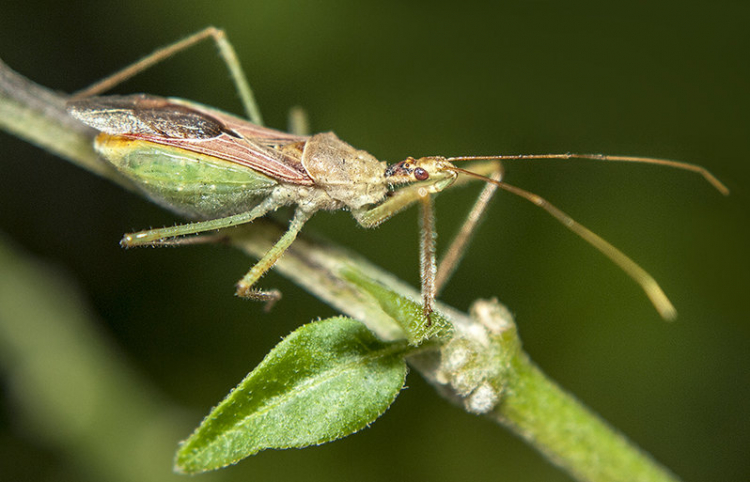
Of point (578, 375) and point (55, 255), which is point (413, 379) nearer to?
point (578, 375)

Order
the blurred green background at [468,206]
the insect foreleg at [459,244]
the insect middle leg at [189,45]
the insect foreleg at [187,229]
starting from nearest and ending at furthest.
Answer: the insect foreleg at [459,244], the insect foreleg at [187,229], the insect middle leg at [189,45], the blurred green background at [468,206]

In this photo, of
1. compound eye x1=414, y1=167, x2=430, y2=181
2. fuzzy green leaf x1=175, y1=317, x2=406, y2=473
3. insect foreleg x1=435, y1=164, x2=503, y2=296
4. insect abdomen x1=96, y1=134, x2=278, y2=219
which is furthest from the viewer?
compound eye x1=414, y1=167, x2=430, y2=181

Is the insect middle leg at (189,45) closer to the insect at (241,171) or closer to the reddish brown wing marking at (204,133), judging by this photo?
the insect at (241,171)

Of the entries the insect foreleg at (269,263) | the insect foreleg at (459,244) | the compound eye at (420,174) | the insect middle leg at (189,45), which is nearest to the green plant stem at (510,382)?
the insect foreleg at (269,263)

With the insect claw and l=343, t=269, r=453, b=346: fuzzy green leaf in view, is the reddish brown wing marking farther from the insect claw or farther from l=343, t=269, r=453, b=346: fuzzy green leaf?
l=343, t=269, r=453, b=346: fuzzy green leaf

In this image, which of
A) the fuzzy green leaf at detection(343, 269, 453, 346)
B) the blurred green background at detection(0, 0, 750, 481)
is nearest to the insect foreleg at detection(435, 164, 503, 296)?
the fuzzy green leaf at detection(343, 269, 453, 346)

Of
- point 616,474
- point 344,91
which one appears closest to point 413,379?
point 616,474
